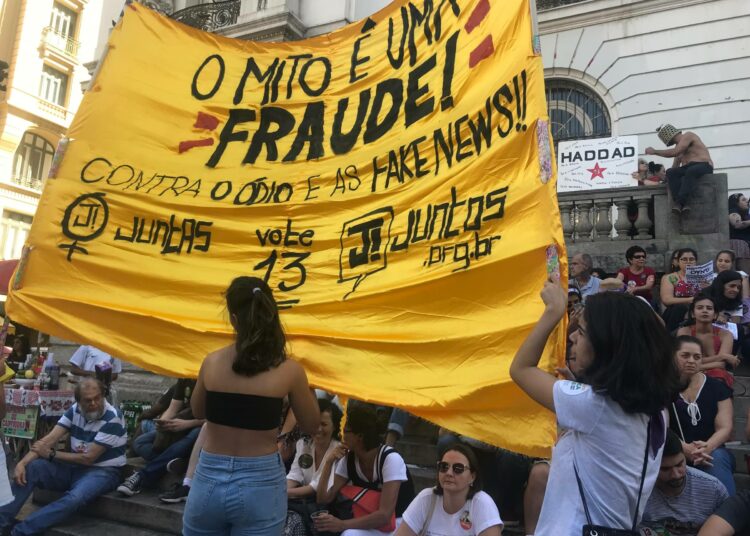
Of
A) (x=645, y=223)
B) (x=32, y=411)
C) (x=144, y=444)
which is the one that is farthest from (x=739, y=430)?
(x=32, y=411)

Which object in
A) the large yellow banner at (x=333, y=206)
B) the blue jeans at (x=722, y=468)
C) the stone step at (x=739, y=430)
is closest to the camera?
the large yellow banner at (x=333, y=206)

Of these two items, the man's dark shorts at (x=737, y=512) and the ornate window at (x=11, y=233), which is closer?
the man's dark shorts at (x=737, y=512)

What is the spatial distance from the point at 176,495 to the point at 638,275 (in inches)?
228

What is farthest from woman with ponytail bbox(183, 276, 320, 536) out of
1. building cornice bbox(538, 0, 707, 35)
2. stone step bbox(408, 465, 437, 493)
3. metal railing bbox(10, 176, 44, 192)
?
metal railing bbox(10, 176, 44, 192)

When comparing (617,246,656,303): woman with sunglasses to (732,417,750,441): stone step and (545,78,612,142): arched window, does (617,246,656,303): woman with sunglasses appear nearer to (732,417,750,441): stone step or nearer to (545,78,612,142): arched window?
(732,417,750,441): stone step

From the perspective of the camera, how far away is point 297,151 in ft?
14.3

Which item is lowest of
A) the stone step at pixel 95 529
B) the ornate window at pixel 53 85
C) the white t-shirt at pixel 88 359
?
the stone step at pixel 95 529

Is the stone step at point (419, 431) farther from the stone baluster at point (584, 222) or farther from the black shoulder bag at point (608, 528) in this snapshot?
the black shoulder bag at point (608, 528)

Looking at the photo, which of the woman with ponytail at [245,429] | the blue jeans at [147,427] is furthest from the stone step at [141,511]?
the woman with ponytail at [245,429]

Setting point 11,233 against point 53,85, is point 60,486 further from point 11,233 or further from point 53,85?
point 53,85

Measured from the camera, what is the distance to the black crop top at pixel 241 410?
8.71 ft

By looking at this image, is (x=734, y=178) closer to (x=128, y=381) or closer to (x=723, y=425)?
(x=723, y=425)

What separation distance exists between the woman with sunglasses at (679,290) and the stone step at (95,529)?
222 inches

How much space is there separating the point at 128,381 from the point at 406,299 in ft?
27.9
